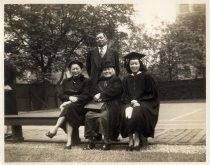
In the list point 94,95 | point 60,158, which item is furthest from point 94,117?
point 60,158

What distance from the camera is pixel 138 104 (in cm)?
451

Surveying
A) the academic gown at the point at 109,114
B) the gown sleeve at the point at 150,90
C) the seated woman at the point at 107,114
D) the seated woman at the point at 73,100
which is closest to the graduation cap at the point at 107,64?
the seated woman at the point at 107,114

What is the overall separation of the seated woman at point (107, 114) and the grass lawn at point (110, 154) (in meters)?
0.17

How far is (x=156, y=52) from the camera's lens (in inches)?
364

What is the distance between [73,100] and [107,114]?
462 mm

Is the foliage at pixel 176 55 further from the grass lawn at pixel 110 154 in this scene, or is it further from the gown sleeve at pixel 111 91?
the grass lawn at pixel 110 154

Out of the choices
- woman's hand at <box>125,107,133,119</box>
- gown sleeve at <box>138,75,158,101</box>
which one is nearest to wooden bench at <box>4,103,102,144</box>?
woman's hand at <box>125,107,133,119</box>

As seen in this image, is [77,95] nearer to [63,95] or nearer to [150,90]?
[63,95]

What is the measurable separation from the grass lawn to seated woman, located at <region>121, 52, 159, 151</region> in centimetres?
19

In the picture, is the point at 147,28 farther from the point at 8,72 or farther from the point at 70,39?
the point at 8,72

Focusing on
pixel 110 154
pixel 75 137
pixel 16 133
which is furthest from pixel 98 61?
pixel 16 133

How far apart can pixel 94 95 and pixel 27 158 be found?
1.08 meters

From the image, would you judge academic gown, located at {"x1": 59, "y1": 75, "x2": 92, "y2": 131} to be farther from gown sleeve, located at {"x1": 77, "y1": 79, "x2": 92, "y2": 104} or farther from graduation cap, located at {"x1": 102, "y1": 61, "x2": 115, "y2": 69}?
graduation cap, located at {"x1": 102, "y1": 61, "x2": 115, "y2": 69}

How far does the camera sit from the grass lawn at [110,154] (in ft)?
13.6
